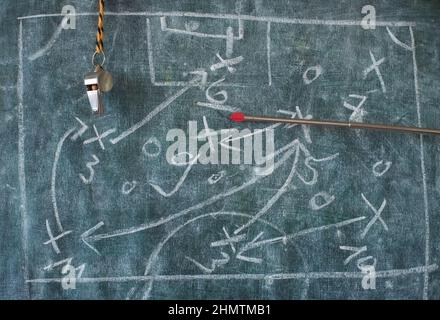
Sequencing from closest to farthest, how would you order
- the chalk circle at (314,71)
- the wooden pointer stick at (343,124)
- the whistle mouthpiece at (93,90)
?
the whistle mouthpiece at (93,90) → the wooden pointer stick at (343,124) → the chalk circle at (314,71)

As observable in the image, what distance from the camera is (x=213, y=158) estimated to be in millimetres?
2887

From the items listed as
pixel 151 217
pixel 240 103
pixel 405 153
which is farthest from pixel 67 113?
pixel 405 153

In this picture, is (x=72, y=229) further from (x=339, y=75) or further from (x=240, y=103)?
(x=339, y=75)

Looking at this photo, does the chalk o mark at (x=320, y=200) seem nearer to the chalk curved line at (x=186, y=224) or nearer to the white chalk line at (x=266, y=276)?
the chalk curved line at (x=186, y=224)

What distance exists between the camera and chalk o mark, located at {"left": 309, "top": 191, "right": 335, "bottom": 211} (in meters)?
2.89

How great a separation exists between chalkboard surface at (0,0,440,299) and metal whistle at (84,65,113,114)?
0.29ft

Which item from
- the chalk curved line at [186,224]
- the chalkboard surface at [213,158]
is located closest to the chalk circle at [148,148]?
the chalkboard surface at [213,158]

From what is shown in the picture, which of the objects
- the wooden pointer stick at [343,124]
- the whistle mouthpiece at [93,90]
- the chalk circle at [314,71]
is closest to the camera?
the whistle mouthpiece at [93,90]

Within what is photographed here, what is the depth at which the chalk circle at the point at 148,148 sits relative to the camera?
9.41 ft

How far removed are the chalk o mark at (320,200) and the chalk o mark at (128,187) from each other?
0.89 meters

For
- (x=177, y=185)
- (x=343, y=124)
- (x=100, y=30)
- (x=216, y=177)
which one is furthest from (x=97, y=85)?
(x=343, y=124)

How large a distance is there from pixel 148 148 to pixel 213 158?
33 cm

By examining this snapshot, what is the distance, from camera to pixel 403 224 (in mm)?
2906
